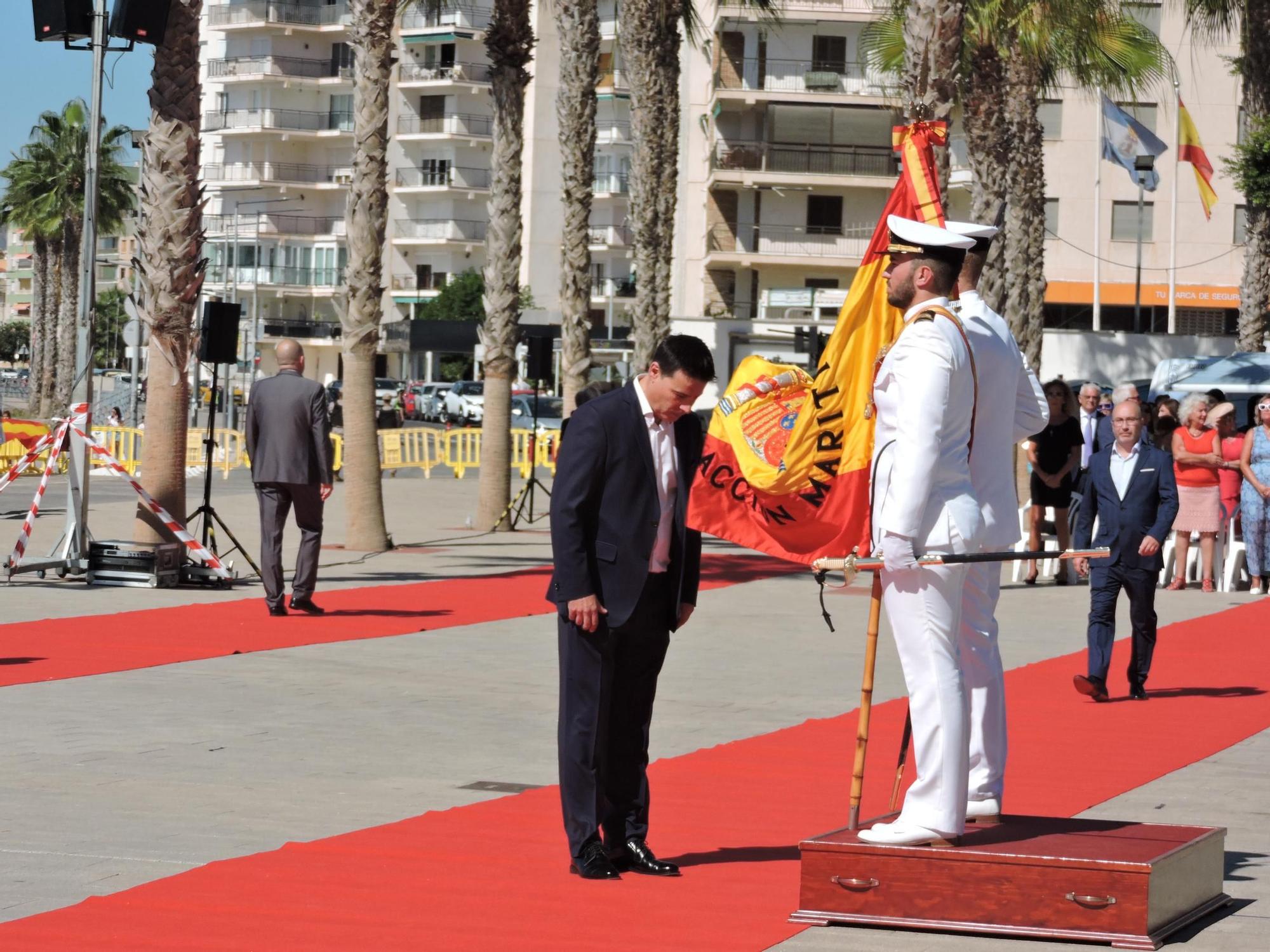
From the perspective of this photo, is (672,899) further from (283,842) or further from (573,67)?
(573,67)

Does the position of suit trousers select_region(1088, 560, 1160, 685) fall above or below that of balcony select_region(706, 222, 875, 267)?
below

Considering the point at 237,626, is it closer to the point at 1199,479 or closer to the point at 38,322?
the point at 1199,479

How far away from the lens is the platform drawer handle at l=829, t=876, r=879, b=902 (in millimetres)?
6099

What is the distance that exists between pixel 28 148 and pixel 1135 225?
43.0 metres

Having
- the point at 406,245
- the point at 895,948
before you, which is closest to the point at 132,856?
the point at 895,948

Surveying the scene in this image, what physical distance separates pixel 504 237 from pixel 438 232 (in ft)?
249

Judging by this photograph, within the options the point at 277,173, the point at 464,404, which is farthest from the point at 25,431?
the point at 277,173

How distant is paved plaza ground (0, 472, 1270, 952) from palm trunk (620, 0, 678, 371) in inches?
446

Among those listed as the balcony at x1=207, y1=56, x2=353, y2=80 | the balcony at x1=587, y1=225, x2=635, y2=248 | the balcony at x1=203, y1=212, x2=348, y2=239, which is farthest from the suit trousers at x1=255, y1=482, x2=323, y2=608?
the balcony at x1=207, y1=56, x2=353, y2=80

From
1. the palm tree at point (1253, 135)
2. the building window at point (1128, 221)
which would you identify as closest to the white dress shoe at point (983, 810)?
the palm tree at point (1253, 135)

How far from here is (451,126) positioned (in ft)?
323

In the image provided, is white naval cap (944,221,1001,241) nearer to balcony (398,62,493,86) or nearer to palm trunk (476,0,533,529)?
palm trunk (476,0,533,529)

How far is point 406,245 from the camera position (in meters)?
100

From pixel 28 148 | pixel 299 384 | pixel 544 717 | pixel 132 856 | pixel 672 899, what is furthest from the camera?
pixel 28 148
